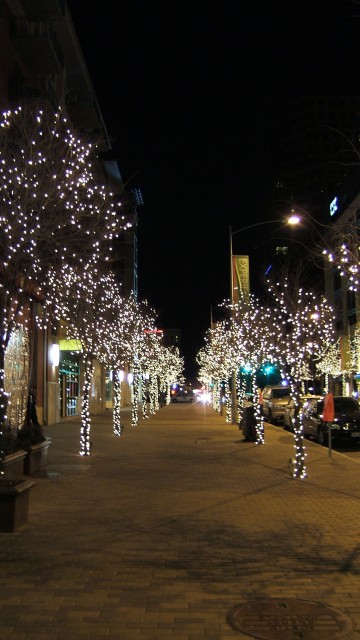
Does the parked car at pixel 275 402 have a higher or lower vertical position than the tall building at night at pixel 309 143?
lower

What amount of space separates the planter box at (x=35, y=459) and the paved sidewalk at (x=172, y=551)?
34cm

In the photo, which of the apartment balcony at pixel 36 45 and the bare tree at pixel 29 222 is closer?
the bare tree at pixel 29 222

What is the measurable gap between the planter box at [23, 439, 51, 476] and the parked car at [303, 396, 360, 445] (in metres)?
10.4

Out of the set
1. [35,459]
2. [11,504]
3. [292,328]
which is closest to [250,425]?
[292,328]

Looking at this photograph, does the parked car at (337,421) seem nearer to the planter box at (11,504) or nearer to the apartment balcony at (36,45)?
the planter box at (11,504)

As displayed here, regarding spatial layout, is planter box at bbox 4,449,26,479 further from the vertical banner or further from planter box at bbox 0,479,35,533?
the vertical banner

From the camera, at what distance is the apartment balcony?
24837 mm

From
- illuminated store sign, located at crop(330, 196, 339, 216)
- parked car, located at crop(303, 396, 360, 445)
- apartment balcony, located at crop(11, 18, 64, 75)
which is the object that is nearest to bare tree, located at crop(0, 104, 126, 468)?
parked car, located at crop(303, 396, 360, 445)

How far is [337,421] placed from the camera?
22.2m

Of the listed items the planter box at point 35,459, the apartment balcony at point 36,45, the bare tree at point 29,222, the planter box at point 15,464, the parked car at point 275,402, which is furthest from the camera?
the parked car at point 275,402

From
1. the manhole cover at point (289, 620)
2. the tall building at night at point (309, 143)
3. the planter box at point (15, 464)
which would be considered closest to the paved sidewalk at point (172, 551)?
the manhole cover at point (289, 620)

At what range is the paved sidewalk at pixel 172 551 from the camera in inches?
213

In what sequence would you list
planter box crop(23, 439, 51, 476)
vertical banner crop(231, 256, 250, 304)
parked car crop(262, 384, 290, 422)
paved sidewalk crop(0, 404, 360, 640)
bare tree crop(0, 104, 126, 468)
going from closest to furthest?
paved sidewalk crop(0, 404, 360, 640)
bare tree crop(0, 104, 126, 468)
planter box crop(23, 439, 51, 476)
vertical banner crop(231, 256, 250, 304)
parked car crop(262, 384, 290, 422)

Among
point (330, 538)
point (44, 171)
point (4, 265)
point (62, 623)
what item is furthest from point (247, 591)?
point (44, 171)
